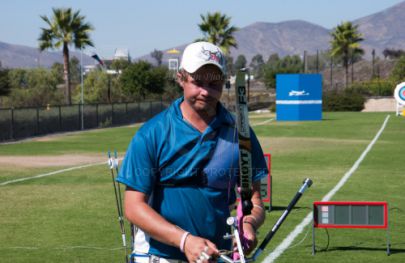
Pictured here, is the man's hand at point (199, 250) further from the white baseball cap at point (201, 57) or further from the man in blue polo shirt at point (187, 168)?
the white baseball cap at point (201, 57)

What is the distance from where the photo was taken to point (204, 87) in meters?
4.27

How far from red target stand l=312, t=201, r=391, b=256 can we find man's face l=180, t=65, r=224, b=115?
6966mm

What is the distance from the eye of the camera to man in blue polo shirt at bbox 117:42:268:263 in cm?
424

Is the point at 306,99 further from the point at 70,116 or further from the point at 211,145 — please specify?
the point at 211,145

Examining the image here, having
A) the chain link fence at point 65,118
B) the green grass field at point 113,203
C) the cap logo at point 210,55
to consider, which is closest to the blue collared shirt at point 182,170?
the cap logo at point 210,55

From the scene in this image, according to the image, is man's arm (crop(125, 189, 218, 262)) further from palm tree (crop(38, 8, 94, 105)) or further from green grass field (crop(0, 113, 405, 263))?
palm tree (crop(38, 8, 94, 105))

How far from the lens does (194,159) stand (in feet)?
14.3

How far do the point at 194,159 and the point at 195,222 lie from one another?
32 centimetres

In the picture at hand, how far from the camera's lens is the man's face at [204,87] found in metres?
4.25

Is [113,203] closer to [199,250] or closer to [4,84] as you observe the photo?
[199,250]

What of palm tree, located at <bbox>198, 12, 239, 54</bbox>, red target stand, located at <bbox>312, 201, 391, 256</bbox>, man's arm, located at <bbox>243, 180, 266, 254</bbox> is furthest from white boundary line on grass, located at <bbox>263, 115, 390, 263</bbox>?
palm tree, located at <bbox>198, 12, 239, 54</bbox>

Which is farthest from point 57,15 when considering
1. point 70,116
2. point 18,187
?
point 18,187

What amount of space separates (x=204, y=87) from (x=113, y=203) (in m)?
12.0

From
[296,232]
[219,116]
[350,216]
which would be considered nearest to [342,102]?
[296,232]
